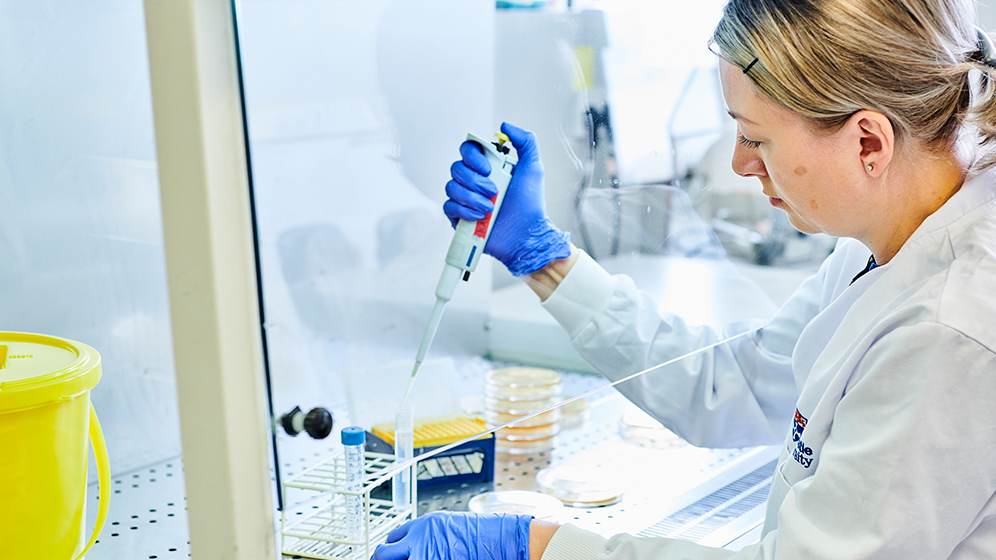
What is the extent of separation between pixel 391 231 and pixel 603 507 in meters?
0.65

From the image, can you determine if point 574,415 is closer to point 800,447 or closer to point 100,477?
point 800,447

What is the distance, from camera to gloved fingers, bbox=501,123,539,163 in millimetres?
1306

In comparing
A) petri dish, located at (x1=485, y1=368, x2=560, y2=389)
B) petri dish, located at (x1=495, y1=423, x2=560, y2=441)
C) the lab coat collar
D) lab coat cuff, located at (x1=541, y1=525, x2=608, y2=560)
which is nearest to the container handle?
lab coat cuff, located at (x1=541, y1=525, x2=608, y2=560)

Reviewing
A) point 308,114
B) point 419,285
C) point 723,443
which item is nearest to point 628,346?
point 723,443

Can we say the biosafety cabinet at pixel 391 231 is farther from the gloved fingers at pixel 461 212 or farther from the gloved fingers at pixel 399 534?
the gloved fingers at pixel 461 212

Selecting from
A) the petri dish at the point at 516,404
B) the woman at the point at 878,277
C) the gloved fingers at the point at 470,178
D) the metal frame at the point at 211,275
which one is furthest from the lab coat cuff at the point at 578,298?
the metal frame at the point at 211,275

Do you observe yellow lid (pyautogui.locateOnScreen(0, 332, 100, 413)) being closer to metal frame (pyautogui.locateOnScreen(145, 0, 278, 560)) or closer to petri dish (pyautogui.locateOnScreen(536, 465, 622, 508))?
metal frame (pyautogui.locateOnScreen(145, 0, 278, 560))

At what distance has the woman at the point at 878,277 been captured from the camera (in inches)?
33.5

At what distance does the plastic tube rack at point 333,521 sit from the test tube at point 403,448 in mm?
18

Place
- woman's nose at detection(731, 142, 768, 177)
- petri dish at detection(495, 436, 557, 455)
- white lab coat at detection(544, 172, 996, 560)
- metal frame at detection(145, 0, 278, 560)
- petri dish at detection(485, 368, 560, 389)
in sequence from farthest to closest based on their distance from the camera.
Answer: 1. petri dish at detection(495, 436, 557, 455)
2. petri dish at detection(485, 368, 560, 389)
3. woman's nose at detection(731, 142, 768, 177)
4. white lab coat at detection(544, 172, 996, 560)
5. metal frame at detection(145, 0, 278, 560)

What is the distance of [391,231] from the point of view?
1.63m

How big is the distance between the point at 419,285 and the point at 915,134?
0.87 meters

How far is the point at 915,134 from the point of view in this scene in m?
0.97

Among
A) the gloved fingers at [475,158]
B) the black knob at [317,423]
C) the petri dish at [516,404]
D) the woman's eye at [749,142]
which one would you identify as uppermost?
the woman's eye at [749,142]
